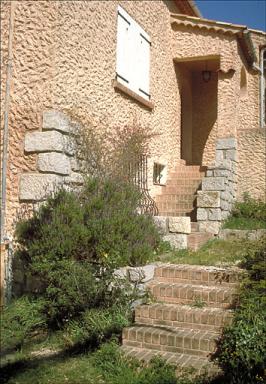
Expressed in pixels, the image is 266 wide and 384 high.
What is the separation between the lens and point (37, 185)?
5.71 meters

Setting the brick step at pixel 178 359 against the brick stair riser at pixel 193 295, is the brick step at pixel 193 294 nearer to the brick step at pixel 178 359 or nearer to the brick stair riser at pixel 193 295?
the brick stair riser at pixel 193 295

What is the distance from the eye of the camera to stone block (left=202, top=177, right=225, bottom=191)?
318 inches

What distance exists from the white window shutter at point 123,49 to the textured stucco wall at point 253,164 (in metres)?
3.15

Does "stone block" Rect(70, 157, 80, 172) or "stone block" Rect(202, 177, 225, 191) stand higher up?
"stone block" Rect(70, 157, 80, 172)

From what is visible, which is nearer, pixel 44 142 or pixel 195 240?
pixel 44 142

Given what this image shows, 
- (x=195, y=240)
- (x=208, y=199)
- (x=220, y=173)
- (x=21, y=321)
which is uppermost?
(x=220, y=173)

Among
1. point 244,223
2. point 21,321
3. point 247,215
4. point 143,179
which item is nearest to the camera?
point 21,321

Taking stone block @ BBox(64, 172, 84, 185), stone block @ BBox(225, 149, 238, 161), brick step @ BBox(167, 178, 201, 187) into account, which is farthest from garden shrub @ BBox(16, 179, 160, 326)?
stone block @ BBox(225, 149, 238, 161)

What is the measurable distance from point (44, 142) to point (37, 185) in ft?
1.96

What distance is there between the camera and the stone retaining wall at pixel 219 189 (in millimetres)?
7773

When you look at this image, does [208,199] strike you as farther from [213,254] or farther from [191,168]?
[191,168]

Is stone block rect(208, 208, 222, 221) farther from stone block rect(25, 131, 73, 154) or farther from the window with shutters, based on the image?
stone block rect(25, 131, 73, 154)

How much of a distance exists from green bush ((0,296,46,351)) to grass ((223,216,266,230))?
4264mm

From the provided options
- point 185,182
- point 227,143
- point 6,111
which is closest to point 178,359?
point 6,111
